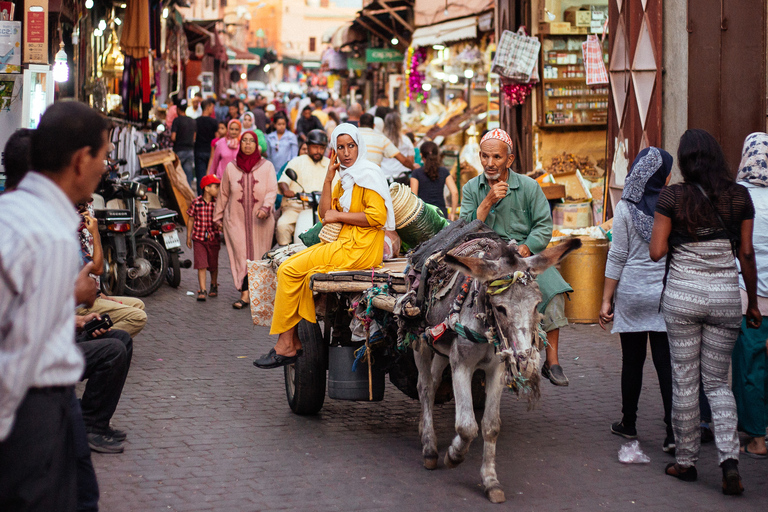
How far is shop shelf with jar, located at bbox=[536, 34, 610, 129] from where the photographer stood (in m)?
14.1

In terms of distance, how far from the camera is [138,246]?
11.7 metres

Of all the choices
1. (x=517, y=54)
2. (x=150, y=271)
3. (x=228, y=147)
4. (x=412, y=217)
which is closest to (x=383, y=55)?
(x=517, y=54)

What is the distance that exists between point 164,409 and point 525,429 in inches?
106

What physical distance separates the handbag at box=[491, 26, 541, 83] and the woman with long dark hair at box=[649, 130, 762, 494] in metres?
8.81

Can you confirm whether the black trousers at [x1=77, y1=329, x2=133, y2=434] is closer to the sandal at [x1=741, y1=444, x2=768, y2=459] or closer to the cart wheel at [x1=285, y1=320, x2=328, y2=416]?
the cart wheel at [x1=285, y1=320, x2=328, y2=416]

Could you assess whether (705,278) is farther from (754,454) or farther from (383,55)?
(383,55)

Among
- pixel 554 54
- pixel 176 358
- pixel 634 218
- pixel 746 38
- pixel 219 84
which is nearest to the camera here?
pixel 634 218

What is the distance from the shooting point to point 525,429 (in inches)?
250

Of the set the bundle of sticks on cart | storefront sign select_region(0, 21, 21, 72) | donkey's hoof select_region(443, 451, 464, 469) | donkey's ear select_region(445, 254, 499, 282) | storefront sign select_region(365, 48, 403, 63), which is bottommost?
donkey's hoof select_region(443, 451, 464, 469)

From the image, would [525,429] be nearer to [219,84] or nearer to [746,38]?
[746,38]

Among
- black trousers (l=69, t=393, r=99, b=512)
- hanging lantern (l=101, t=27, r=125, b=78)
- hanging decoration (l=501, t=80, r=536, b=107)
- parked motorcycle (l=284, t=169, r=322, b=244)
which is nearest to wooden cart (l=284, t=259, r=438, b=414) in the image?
black trousers (l=69, t=393, r=99, b=512)

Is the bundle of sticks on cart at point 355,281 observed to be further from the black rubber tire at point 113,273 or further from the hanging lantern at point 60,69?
the hanging lantern at point 60,69

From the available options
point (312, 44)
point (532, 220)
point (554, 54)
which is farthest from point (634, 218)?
point (312, 44)

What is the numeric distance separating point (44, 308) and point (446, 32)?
20.9 metres
